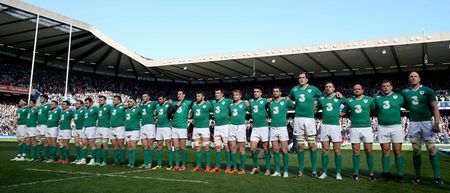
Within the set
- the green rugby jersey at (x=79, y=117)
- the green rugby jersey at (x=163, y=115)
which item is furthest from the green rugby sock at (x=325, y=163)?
the green rugby jersey at (x=79, y=117)

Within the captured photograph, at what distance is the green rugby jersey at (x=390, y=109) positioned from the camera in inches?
306

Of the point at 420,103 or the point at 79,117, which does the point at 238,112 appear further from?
the point at 79,117

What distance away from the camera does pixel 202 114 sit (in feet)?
31.8

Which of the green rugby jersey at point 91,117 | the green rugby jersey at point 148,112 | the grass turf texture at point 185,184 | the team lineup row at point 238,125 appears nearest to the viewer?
the grass turf texture at point 185,184

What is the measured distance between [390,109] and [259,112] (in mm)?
2913

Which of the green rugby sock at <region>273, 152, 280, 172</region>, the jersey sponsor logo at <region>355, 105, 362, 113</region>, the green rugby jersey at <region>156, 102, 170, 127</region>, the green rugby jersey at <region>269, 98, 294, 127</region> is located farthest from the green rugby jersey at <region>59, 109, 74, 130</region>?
the jersey sponsor logo at <region>355, 105, 362, 113</region>

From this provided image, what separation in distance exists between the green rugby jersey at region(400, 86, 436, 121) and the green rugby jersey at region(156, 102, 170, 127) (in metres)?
5.93

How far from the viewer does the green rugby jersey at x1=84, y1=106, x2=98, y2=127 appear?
11305 mm

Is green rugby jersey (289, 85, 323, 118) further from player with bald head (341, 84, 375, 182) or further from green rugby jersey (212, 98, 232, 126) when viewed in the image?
green rugby jersey (212, 98, 232, 126)

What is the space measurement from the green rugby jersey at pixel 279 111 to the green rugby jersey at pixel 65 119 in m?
6.81

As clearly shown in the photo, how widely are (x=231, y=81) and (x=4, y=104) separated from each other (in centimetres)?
2281

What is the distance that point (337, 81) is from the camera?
1505 inches

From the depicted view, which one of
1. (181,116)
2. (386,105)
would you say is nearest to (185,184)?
(181,116)

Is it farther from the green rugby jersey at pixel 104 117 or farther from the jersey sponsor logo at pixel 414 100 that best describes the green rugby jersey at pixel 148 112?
the jersey sponsor logo at pixel 414 100
